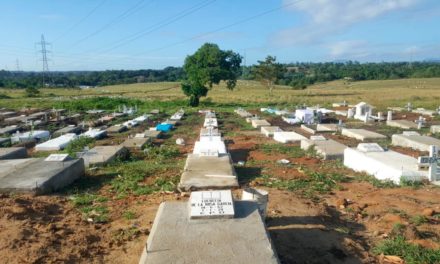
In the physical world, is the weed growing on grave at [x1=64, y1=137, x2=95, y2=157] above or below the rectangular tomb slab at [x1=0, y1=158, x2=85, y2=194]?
below

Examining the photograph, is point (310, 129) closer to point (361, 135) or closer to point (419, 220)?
point (361, 135)

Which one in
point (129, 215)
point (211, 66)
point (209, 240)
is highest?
point (211, 66)

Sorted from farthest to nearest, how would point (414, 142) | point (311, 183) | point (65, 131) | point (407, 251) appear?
point (65, 131) → point (414, 142) → point (311, 183) → point (407, 251)

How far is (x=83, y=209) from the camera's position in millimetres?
6676

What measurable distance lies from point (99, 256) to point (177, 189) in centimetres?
284

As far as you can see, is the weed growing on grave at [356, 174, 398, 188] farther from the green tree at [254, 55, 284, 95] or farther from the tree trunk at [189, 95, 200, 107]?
the green tree at [254, 55, 284, 95]

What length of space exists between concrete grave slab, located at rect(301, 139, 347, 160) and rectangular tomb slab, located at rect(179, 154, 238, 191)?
323cm

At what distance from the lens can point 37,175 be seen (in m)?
7.93

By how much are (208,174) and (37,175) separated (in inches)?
133

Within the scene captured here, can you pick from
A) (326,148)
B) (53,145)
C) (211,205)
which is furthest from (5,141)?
(211,205)

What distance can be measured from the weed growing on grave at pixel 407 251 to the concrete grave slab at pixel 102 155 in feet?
24.7

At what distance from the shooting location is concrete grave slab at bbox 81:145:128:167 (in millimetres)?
10488

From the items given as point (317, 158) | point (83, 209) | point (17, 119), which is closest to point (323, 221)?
point (83, 209)

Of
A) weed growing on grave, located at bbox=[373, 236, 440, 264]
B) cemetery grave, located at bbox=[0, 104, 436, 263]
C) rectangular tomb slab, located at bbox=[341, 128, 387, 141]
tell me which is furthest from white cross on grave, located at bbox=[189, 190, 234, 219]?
rectangular tomb slab, located at bbox=[341, 128, 387, 141]
